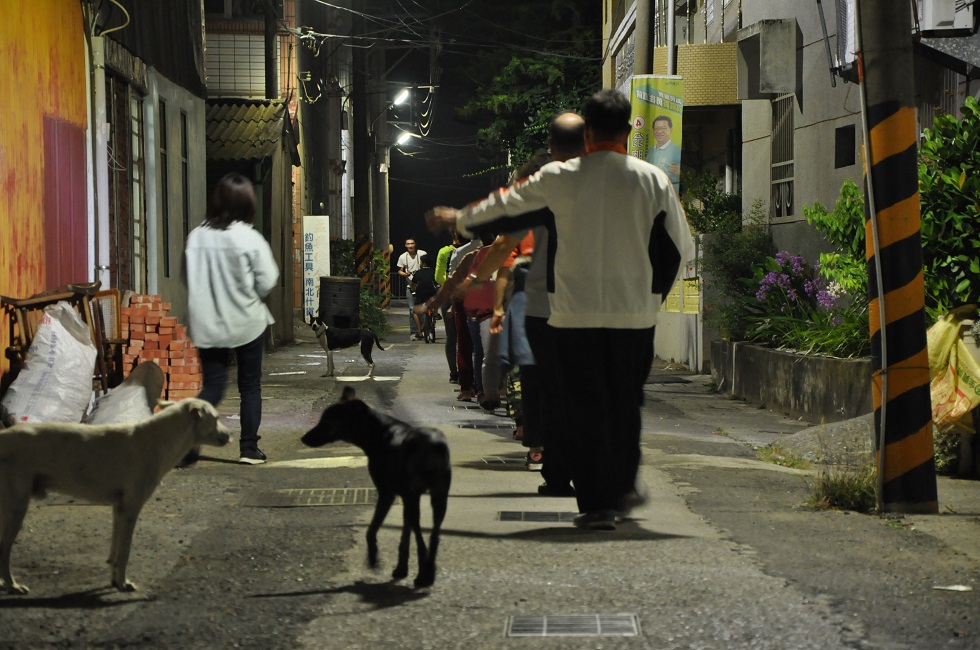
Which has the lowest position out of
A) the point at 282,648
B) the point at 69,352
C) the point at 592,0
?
the point at 282,648

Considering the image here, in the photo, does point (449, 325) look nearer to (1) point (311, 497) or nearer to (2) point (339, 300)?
(2) point (339, 300)

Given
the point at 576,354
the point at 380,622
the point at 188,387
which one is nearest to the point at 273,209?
the point at 188,387

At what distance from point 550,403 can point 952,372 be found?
311 centimetres

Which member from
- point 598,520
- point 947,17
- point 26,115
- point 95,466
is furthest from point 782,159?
point 95,466

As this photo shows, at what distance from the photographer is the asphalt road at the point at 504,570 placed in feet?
15.2

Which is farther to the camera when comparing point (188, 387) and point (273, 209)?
point (273, 209)

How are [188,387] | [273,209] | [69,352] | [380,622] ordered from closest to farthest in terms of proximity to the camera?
[380,622], [69,352], [188,387], [273,209]

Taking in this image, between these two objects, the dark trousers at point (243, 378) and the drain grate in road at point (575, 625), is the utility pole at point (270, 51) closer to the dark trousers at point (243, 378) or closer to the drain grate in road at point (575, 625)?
the dark trousers at point (243, 378)

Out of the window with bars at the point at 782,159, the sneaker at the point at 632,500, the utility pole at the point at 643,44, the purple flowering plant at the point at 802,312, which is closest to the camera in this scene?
the sneaker at the point at 632,500

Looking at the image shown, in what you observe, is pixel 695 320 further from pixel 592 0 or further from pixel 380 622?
pixel 592 0

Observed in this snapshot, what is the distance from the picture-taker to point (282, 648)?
4.46 meters

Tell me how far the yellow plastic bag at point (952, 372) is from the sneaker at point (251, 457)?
435 centimetres

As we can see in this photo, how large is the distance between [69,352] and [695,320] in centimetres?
1015

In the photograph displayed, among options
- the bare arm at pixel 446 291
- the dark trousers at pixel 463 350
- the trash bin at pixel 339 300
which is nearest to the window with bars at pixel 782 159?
the dark trousers at pixel 463 350
